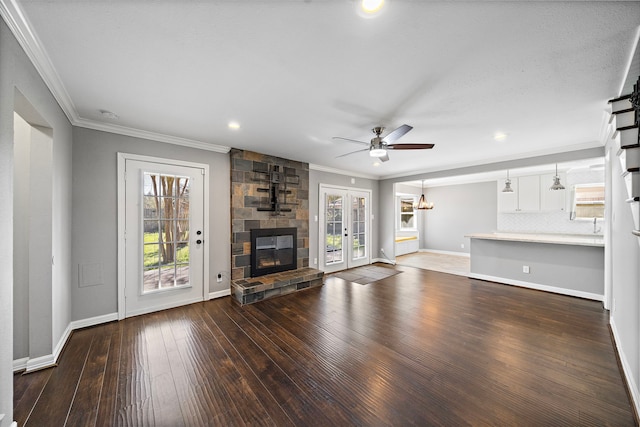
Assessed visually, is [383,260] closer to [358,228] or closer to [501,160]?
[358,228]

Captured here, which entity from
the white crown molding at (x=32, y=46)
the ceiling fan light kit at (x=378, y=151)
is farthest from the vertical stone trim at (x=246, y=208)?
the ceiling fan light kit at (x=378, y=151)

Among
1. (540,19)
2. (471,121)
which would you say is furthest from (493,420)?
(471,121)

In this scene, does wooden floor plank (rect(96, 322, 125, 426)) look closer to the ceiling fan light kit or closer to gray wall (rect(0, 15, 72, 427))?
gray wall (rect(0, 15, 72, 427))

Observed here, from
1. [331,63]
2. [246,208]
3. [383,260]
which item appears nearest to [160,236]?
[246,208]

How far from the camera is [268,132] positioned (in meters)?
3.21

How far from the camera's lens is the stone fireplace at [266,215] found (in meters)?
3.98

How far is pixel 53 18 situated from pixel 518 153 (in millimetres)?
5792

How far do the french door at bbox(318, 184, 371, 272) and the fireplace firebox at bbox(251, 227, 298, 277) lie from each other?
32.8 inches

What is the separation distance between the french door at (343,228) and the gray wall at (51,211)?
3935 millimetres

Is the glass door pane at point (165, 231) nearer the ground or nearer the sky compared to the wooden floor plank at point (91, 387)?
nearer the sky

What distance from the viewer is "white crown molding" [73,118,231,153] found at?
9.37ft

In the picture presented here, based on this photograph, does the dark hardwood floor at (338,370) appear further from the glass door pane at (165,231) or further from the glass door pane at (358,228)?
the glass door pane at (358,228)

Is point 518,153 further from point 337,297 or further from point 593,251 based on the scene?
point 337,297

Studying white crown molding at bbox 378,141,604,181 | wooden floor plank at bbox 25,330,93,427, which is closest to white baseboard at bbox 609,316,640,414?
white crown molding at bbox 378,141,604,181
